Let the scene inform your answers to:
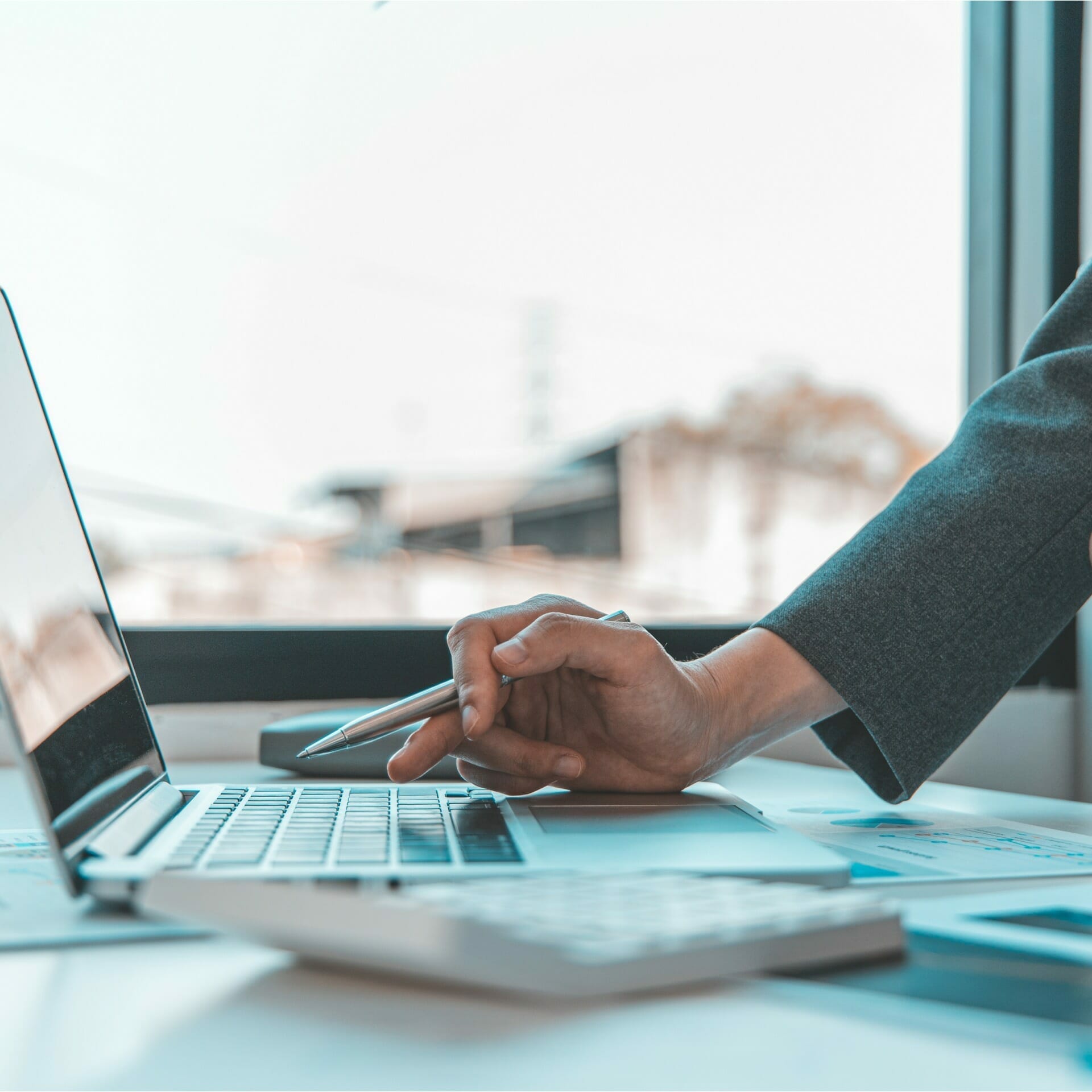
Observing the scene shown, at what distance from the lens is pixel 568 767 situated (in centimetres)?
60

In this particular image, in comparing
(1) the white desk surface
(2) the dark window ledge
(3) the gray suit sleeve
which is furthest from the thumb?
(2) the dark window ledge

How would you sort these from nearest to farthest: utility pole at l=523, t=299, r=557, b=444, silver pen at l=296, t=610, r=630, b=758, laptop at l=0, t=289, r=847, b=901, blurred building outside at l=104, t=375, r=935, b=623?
laptop at l=0, t=289, r=847, b=901 → silver pen at l=296, t=610, r=630, b=758 → blurred building outside at l=104, t=375, r=935, b=623 → utility pole at l=523, t=299, r=557, b=444

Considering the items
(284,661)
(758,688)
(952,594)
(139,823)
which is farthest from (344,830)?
(284,661)

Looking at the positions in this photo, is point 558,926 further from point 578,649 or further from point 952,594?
point 952,594

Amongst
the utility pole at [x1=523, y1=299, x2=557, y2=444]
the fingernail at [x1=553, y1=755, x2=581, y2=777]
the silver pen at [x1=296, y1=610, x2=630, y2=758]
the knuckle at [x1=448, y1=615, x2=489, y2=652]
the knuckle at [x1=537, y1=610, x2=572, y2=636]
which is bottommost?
the utility pole at [x1=523, y1=299, x2=557, y2=444]

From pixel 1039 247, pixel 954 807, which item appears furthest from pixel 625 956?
pixel 1039 247

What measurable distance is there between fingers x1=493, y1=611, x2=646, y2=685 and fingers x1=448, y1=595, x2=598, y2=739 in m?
0.01

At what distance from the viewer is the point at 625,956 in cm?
26

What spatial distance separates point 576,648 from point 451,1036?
306 mm

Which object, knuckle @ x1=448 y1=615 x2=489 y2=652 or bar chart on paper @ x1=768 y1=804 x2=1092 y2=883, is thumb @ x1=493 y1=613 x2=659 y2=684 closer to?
knuckle @ x1=448 y1=615 x2=489 y2=652

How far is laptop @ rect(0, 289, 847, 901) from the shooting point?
0.37 m

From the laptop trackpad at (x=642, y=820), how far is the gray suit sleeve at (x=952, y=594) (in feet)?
0.47

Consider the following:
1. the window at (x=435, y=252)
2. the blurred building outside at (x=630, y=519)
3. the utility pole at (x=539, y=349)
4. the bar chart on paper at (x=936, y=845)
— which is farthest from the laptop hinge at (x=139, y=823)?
the utility pole at (x=539, y=349)

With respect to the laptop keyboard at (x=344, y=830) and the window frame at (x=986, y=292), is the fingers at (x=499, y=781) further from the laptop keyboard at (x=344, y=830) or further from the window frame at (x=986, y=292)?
the window frame at (x=986, y=292)
